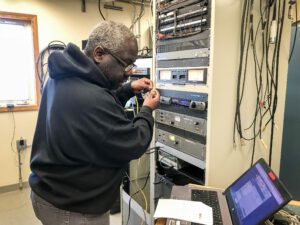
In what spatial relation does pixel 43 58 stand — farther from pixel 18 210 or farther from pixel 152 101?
pixel 152 101

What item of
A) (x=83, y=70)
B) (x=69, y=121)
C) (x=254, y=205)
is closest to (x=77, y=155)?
(x=69, y=121)

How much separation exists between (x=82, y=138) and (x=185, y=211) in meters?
0.54

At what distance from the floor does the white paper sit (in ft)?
5.11

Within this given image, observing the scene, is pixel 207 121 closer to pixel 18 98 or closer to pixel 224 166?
pixel 224 166

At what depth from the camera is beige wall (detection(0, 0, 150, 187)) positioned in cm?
303

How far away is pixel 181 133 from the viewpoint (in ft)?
5.22

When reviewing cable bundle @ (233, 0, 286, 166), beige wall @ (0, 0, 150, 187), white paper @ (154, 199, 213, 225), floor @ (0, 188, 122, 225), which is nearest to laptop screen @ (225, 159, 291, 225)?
white paper @ (154, 199, 213, 225)

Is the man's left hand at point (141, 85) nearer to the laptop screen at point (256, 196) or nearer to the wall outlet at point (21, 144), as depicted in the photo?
the laptop screen at point (256, 196)

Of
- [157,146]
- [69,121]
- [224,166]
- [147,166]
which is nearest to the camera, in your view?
[69,121]

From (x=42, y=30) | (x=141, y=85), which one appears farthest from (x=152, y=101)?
(x=42, y=30)

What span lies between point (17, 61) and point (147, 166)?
2.07m

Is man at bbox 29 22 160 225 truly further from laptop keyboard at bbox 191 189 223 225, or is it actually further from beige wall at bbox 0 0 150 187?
beige wall at bbox 0 0 150 187

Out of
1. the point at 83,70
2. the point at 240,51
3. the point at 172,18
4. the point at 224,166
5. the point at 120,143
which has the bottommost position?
the point at 224,166

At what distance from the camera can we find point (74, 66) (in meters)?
0.97
